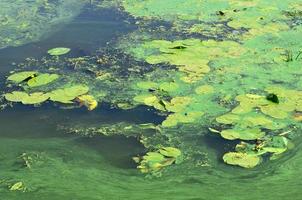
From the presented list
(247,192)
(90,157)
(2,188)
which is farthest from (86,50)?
(247,192)

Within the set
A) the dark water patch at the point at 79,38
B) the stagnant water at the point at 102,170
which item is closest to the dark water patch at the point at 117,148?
the stagnant water at the point at 102,170

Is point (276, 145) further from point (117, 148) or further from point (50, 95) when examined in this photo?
point (50, 95)

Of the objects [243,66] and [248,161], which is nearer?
[248,161]

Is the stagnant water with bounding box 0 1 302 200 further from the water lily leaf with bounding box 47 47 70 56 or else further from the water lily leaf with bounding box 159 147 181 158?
the water lily leaf with bounding box 47 47 70 56

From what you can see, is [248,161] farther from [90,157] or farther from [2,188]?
[2,188]

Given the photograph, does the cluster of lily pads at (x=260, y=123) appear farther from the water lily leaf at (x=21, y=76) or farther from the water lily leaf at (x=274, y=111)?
the water lily leaf at (x=21, y=76)

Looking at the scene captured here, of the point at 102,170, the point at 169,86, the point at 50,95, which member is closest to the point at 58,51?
the point at 50,95
